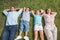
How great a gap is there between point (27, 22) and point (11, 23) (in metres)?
0.27

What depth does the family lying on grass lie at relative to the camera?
10.3 ft

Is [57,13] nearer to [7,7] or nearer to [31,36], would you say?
[31,36]

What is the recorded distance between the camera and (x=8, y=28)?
320cm

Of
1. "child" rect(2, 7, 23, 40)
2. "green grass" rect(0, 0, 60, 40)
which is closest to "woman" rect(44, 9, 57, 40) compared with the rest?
"green grass" rect(0, 0, 60, 40)

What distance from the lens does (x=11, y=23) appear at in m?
3.25

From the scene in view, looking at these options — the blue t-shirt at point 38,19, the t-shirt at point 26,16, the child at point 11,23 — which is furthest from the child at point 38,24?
the child at point 11,23

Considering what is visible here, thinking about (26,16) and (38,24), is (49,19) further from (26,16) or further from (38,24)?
(26,16)

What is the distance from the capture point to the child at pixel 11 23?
315 centimetres

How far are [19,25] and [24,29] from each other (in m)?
0.13

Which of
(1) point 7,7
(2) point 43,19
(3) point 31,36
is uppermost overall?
(1) point 7,7

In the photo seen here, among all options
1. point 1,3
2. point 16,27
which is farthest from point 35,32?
point 1,3

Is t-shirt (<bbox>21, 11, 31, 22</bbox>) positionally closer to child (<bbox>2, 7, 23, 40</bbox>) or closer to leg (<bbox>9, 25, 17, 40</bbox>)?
child (<bbox>2, 7, 23, 40</bbox>)

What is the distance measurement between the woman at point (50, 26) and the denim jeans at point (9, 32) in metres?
0.53

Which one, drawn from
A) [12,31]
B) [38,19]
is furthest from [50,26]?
[12,31]
